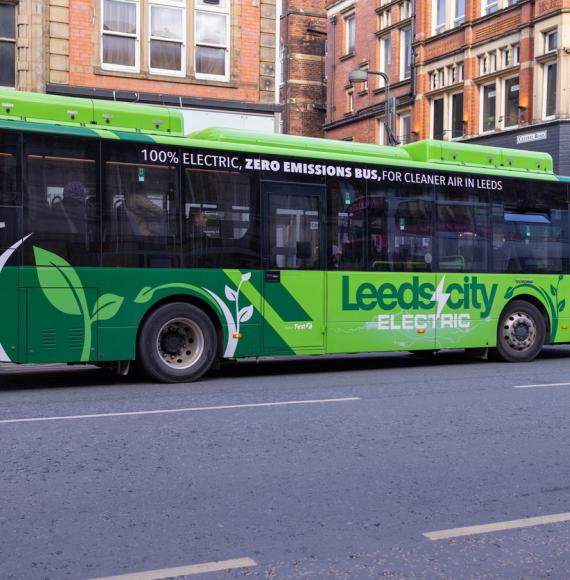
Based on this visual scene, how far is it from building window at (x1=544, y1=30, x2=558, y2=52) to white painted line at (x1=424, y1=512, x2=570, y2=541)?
27766 millimetres

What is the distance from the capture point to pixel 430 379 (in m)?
11.3

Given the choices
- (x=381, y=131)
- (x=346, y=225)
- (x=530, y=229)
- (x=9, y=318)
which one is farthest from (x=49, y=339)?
(x=381, y=131)

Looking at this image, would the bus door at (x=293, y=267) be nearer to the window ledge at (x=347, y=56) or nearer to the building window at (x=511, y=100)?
the building window at (x=511, y=100)

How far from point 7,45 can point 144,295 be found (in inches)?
579

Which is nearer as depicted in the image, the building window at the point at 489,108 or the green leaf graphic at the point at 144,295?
the green leaf graphic at the point at 144,295

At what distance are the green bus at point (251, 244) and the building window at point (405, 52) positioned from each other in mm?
26711

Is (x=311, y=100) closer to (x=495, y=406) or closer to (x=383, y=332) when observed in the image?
(x=383, y=332)

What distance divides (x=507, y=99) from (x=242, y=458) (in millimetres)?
28915

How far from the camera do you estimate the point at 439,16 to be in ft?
121

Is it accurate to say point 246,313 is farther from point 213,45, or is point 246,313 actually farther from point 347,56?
point 347,56

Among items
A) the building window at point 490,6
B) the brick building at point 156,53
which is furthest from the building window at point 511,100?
the brick building at point 156,53

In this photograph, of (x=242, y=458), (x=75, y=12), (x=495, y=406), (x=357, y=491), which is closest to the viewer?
(x=357, y=491)

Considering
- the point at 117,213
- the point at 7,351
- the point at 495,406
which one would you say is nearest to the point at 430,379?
the point at 495,406

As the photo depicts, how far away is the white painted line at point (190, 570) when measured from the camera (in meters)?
3.93
